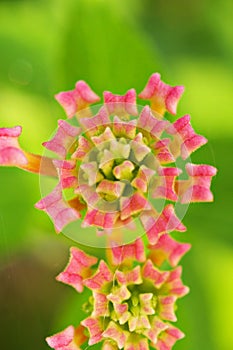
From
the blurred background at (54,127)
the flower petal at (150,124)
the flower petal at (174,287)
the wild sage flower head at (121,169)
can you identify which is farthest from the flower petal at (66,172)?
the blurred background at (54,127)

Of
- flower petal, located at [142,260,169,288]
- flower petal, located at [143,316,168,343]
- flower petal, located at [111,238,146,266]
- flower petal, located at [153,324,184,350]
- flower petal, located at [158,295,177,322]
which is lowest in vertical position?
flower petal, located at [153,324,184,350]

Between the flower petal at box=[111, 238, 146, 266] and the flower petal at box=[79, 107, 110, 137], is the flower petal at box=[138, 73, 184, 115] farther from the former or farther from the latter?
the flower petal at box=[111, 238, 146, 266]

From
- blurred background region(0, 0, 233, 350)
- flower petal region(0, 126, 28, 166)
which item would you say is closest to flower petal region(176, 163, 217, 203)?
flower petal region(0, 126, 28, 166)

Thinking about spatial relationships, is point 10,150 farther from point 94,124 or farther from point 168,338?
point 168,338

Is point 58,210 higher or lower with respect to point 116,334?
higher

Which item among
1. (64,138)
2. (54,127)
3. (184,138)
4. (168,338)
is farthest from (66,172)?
(54,127)

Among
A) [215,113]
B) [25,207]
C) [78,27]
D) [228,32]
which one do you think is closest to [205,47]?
[228,32]

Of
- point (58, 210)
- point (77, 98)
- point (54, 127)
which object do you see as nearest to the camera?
point (58, 210)

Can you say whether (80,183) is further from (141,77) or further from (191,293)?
(191,293)
